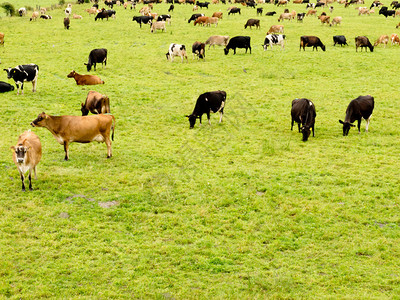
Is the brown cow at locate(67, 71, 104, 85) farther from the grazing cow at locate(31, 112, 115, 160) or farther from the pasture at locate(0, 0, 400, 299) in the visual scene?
the grazing cow at locate(31, 112, 115, 160)

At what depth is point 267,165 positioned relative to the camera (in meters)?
13.6

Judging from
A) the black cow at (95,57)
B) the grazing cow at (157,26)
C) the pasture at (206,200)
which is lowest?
the pasture at (206,200)

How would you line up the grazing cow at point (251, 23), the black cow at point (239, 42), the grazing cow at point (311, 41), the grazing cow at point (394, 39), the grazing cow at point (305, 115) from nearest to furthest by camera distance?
the grazing cow at point (305, 115) → the black cow at point (239, 42) → the grazing cow at point (311, 41) → the grazing cow at point (394, 39) → the grazing cow at point (251, 23)

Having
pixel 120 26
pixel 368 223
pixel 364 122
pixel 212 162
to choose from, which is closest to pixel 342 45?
pixel 364 122

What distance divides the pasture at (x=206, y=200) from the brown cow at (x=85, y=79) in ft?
1.41

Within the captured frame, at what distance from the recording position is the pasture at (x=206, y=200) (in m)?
7.95

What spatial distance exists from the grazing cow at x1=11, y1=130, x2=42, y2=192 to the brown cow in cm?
1157

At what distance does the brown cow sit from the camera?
22755 mm

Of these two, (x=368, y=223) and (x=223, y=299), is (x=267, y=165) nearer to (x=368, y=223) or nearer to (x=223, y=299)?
(x=368, y=223)

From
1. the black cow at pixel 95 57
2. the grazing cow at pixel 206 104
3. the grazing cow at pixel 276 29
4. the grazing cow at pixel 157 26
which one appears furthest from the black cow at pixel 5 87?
the grazing cow at pixel 276 29

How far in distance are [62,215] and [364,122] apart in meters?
13.9

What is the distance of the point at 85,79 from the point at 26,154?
13.0 meters

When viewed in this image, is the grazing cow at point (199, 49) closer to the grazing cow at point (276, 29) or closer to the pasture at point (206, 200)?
the pasture at point (206, 200)

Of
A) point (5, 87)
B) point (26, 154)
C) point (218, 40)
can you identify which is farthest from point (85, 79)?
point (218, 40)
